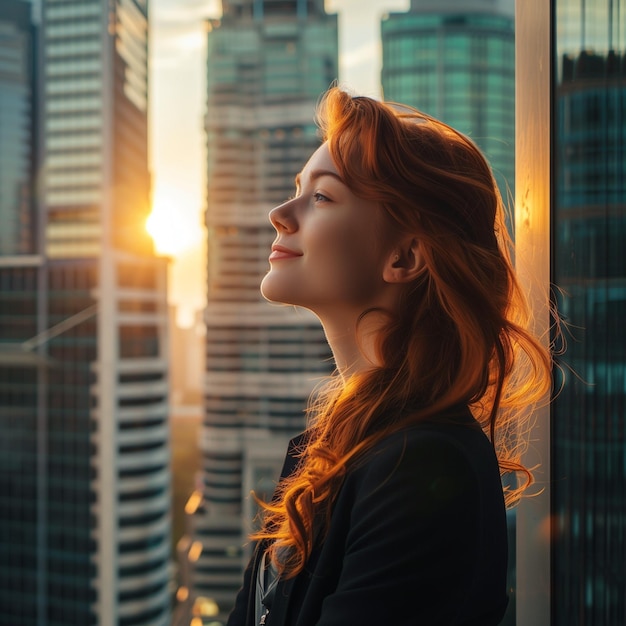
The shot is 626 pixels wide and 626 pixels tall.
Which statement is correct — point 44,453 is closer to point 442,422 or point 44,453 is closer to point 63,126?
point 63,126

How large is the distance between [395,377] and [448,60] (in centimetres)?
2241

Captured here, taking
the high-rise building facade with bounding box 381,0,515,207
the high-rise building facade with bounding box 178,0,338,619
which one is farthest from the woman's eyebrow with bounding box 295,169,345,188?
the high-rise building facade with bounding box 381,0,515,207

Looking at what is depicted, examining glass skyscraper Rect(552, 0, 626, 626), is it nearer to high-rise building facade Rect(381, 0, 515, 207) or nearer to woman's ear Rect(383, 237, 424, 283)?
woman's ear Rect(383, 237, 424, 283)

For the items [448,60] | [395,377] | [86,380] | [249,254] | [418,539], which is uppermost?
[448,60]

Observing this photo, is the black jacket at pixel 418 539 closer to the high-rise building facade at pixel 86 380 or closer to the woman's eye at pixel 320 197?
the woman's eye at pixel 320 197

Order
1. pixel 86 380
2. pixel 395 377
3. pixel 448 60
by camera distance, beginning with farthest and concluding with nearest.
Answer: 1. pixel 448 60
2. pixel 86 380
3. pixel 395 377

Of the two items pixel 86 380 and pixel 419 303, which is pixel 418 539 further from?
pixel 86 380

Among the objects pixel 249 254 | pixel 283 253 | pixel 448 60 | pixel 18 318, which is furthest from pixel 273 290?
pixel 448 60

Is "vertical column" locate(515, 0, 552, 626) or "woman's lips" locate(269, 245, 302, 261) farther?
"vertical column" locate(515, 0, 552, 626)

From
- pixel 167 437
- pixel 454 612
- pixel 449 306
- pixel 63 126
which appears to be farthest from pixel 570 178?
pixel 63 126

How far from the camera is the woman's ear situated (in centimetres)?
61

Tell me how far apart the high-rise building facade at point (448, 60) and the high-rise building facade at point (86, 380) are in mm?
8628

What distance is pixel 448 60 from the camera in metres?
20.7

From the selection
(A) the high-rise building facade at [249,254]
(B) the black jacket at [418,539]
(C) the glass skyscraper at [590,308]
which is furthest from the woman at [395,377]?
(A) the high-rise building facade at [249,254]
